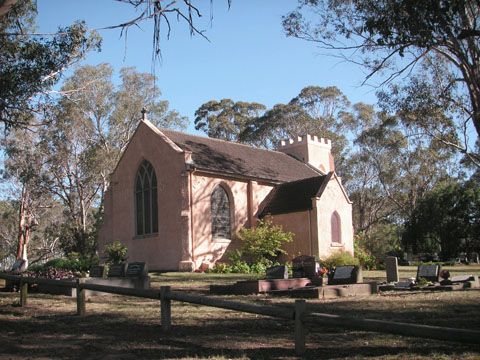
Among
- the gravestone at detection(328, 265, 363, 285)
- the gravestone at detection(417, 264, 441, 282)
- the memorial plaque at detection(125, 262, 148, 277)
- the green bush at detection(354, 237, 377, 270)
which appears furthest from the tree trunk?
the gravestone at detection(417, 264, 441, 282)

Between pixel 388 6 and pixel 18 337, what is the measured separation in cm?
1123

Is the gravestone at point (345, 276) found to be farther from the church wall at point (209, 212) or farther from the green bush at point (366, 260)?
the green bush at point (366, 260)

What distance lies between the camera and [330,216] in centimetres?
3441

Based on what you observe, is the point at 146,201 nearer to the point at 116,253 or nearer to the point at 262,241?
the point at 116,253

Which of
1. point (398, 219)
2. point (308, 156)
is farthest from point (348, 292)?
point (398, 219)

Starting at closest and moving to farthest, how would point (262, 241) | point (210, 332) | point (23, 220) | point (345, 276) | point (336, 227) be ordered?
point (210, 332) → point (345, 276) → point (262, 241) → point (336, 227) → point (23, 220)

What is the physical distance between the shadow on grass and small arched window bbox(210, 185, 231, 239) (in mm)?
21498

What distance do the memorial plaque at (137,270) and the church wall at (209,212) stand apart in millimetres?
11812

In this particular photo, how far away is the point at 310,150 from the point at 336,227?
40.9 ft

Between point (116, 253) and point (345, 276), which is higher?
point (116, 253)

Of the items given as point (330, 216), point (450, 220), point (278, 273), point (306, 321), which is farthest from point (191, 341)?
point (450, 220)

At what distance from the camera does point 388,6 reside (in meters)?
14.2

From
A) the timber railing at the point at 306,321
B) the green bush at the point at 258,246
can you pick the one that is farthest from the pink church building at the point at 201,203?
the timber railing at the point at 306,321

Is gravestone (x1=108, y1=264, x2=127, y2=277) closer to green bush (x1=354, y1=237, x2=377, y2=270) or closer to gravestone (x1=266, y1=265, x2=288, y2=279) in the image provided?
gravestone (x1=266, y1=265, x2=288, y2=279)
